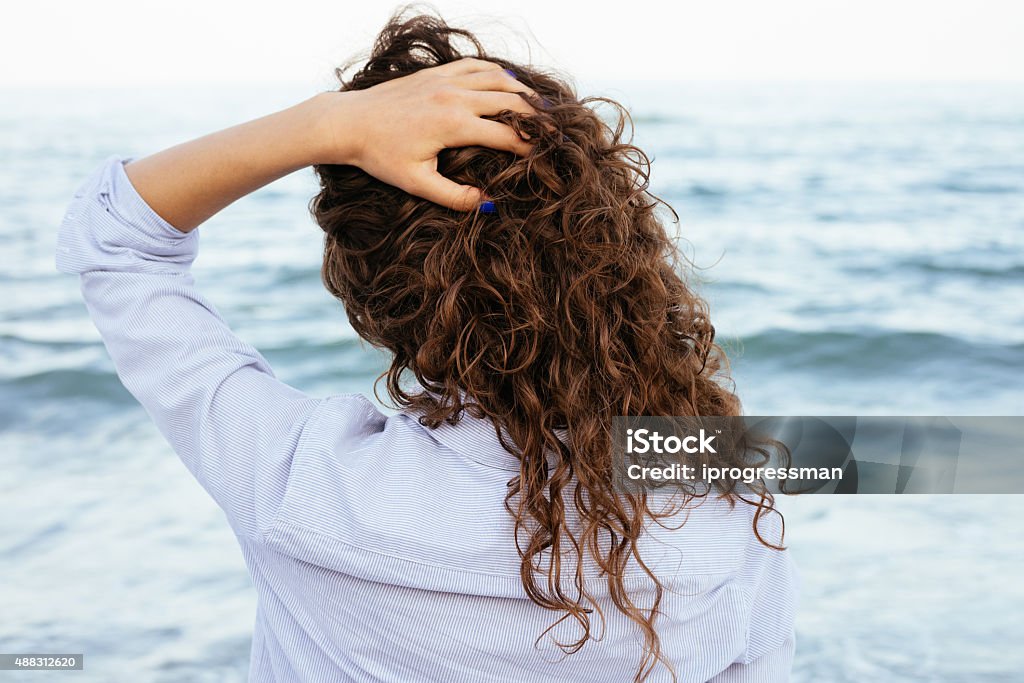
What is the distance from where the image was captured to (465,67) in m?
1.03

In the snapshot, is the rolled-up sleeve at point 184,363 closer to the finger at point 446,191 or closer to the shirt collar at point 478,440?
the shirt collar at point 478,440

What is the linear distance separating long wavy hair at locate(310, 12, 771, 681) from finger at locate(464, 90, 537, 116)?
1 cm

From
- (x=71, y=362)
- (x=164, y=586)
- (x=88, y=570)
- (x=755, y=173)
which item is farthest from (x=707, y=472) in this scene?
(x=755, y=173)

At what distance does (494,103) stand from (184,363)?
0.43 metres

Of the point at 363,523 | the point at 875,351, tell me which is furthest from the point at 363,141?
the point at 875,351

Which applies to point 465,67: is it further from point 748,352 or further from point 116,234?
point 748,352

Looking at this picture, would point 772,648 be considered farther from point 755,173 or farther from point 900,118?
point 900,118

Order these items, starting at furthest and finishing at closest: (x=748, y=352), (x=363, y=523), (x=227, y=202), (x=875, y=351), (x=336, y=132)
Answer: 1. (x=748, y=352)
2. (x=875, y=351)
3. (x=227, y=202)
4. (x=336, y=132)
5. (x=363, y=523)

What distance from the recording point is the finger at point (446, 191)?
96cm

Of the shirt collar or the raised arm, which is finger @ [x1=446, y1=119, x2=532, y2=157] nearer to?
the raised arm

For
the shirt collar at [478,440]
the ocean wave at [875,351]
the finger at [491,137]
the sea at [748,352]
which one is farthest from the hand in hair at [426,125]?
the ocean wave at [875,351]

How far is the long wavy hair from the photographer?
3.16 ft

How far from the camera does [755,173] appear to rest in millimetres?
9117

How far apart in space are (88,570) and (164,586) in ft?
1.11
